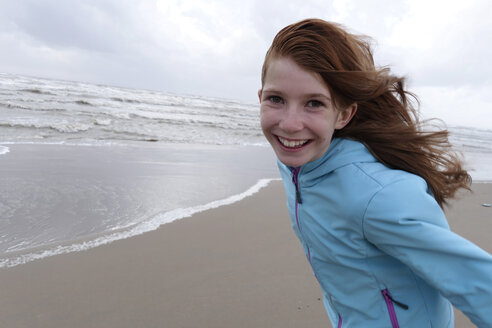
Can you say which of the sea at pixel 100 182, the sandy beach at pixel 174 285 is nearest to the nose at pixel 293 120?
the sea at pixel 100 182

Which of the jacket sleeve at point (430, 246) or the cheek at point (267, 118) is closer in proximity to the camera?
the jacket sleeve at point (430, 246)

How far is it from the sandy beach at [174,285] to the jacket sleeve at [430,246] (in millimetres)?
1592

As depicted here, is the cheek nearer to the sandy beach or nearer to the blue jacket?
the blue jacket

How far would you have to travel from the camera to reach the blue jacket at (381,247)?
41.8 inches

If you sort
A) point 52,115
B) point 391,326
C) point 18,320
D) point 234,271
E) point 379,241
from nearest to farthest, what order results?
point 379,241, point 391,326, point 18,320, point 234,271, point 52,115

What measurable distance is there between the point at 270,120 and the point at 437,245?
2.41 ft

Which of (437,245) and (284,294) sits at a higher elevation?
(437,245)

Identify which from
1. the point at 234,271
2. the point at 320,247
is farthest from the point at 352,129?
the point at 234,271

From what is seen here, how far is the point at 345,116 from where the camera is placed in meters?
1.50

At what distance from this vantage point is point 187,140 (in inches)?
474

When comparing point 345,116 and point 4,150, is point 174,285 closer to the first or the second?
point 345,116

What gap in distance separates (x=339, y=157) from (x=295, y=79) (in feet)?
1.15

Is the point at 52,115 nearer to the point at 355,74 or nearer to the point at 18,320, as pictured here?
the point at 18,320

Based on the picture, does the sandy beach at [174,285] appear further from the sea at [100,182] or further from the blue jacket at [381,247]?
the blue jacket at [381,247]
